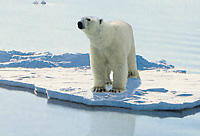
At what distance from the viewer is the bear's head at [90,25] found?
6.31 m

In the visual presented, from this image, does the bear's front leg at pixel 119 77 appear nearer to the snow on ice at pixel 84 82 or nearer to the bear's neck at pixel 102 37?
the snow on ice at pixel 84 82

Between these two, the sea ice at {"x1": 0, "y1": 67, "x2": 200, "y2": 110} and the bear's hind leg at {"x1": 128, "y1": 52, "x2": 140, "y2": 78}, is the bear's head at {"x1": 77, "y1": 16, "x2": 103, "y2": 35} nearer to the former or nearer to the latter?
the sea ice at {"x1": 0, "y1": 67, "x2": 200, "y2": 110}

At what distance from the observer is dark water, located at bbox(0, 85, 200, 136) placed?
5410mm

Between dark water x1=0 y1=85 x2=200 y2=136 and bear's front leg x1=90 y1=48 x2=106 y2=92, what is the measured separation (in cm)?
65

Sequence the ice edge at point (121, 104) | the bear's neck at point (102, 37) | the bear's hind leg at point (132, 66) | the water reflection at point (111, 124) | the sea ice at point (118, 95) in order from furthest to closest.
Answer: the bear's hind leg at point (132, 66)
the bear's neck at point (102, 37)
the sea ice at point (118, 95)
the ice edge at point (121, 104)
the water reflection at point (111, 124)

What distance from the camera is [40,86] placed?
7.25 m

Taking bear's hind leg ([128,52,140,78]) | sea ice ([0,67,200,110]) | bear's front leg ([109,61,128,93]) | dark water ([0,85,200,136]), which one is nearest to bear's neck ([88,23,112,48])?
bear's front leg ([109,61,128,93])

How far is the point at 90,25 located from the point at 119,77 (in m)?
1.08

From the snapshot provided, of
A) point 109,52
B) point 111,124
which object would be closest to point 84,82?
point 109,52

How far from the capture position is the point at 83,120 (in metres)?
5.89

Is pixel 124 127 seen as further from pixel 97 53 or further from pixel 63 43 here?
pixel 63 43

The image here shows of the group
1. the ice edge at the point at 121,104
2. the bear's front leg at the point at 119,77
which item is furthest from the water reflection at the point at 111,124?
the bear's front leg at the point at 119,77

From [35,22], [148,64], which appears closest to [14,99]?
A: [148,64]

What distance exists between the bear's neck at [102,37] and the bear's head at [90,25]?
0.25ft
